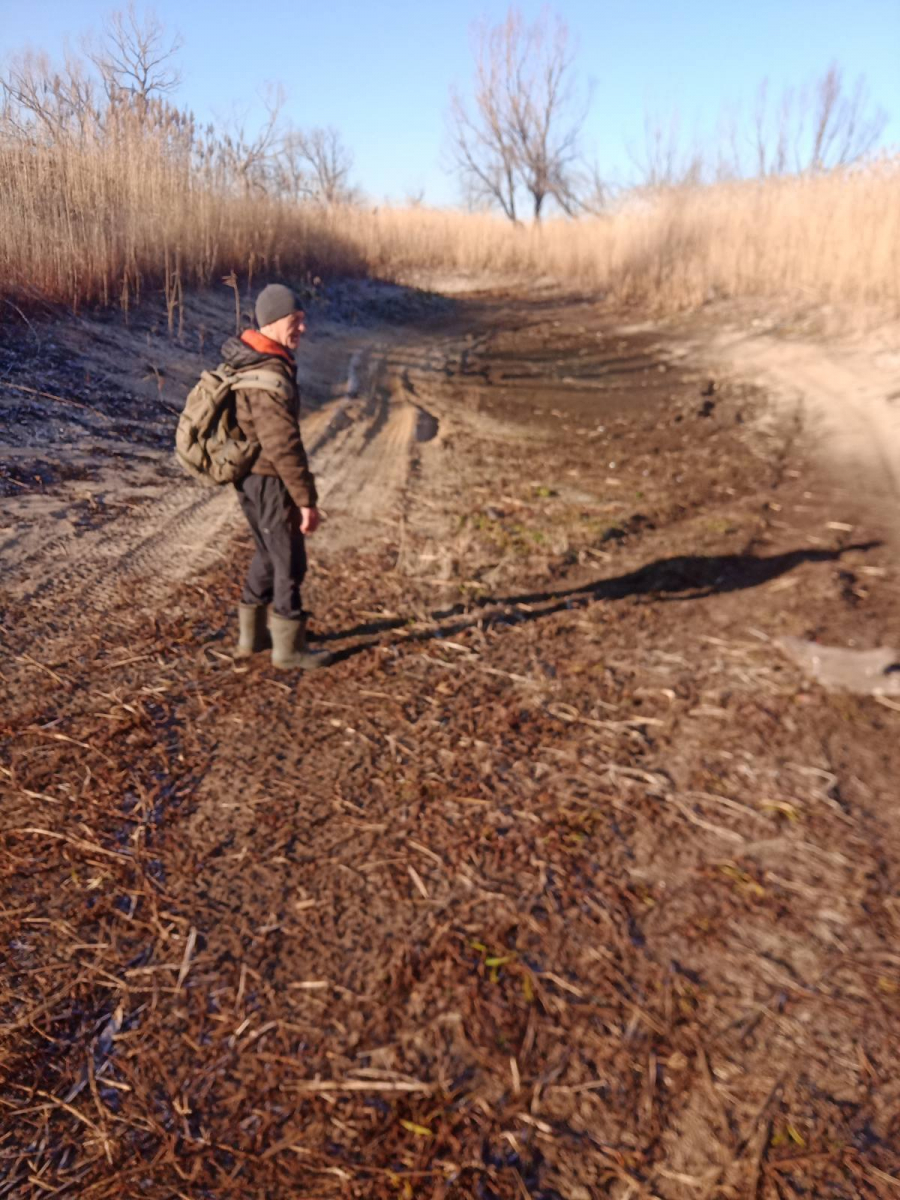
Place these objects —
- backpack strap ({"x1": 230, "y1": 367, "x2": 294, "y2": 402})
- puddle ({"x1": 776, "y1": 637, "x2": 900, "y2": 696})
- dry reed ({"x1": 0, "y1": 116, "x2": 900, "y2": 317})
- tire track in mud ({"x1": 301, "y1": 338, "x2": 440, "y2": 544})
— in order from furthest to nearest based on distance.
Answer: dry reed ({"x1": 0, "y1": 116, "x2": 900, "y2": 317}) < tire track in mud ({"x1": 301, "y1": 338, "x2": 440, "y2": 544}) < puddle ({"x1": 776, "y1": 637, "x2": 900, "y2": 696}) < backpack strap ({"x1": 230, "y1": 367, "x2": 294, "y2": 402})

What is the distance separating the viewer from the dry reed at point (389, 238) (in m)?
9.27

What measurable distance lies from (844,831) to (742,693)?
99 centimetres

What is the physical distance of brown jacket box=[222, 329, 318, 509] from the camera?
3654 mm

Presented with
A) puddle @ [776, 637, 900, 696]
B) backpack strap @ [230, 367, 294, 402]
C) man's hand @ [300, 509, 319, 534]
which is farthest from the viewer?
puddle @ [776, 637, 900, 696]

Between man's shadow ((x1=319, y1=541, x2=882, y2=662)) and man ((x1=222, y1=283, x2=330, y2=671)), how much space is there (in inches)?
13.7

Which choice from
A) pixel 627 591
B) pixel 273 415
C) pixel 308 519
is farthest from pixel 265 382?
pixel 627 591

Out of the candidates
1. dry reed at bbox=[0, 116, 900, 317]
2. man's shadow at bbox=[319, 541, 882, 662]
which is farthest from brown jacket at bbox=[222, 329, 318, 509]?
dry reed at bbox=[0, 116, 900, 317]

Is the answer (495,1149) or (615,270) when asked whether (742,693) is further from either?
(615,270)

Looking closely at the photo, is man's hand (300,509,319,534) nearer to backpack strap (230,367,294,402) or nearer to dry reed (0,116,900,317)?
backpack strap (230,367,294,402)

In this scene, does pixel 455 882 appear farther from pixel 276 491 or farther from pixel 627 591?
pixel 627 591

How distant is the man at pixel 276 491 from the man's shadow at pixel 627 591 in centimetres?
35

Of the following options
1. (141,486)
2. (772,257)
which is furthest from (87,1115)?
(772,257)

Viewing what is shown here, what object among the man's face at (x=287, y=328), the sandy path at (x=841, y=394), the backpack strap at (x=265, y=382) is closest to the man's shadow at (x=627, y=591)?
the sandy path at (x=841, y=394)

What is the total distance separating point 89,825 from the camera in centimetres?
309
